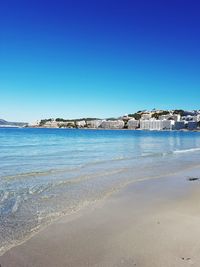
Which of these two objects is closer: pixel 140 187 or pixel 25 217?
pixel 25 217

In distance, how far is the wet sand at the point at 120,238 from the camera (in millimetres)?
5492

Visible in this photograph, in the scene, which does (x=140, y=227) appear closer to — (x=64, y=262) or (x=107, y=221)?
(x=107, y=221)

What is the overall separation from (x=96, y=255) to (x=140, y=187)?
24.4ft

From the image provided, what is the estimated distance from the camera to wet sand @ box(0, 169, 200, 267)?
5.49 meters

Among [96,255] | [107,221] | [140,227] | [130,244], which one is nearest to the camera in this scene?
[96,255]

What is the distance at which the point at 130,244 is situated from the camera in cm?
626

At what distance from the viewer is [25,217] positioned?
26.7ft

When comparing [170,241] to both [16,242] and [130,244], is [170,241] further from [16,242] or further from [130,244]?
[16,242]

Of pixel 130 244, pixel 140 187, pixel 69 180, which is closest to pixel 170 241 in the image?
pixel 130 244

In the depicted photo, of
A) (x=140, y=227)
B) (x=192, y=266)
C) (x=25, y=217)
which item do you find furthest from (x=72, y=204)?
(x=192, y=266)

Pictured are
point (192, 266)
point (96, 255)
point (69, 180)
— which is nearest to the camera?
point (192, 266)

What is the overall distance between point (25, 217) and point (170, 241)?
11.6 ft

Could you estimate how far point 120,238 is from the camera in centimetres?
661

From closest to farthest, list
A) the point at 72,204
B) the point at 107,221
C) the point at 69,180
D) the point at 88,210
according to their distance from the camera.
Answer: the point at 107,221
the point at 88,210
the point at 72,204
the point at 69,180
